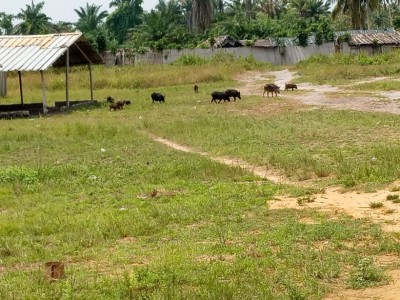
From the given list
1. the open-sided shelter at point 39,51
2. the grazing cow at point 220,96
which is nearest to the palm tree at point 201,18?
the open-sided shelter at point 39,51

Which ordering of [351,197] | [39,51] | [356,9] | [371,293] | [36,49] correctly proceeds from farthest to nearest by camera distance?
[356,9] < [36,49] < [39,51] < [351,197] < [371,293]

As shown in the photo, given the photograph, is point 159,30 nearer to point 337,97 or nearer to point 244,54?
point 244,54

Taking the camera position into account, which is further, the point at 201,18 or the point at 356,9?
the point at 201,18

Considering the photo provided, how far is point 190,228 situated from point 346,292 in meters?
2.84

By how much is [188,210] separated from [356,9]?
43.4 m

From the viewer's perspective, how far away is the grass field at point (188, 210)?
5.46 m

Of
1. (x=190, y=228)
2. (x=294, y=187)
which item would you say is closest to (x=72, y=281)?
(x=190, y=228)

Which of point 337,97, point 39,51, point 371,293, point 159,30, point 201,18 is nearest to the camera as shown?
point 371,293

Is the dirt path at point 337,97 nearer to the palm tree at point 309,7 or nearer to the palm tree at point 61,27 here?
the palm tree at point 309,7

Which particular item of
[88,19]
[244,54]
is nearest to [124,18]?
[88,19]

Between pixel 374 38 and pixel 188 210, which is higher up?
pixel 374 38

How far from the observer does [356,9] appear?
48.3 meters

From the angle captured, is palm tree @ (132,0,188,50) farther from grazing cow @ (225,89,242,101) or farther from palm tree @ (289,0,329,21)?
grazing cow @ (225,89,242,101)

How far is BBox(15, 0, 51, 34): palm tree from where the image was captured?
63750 millimetres
